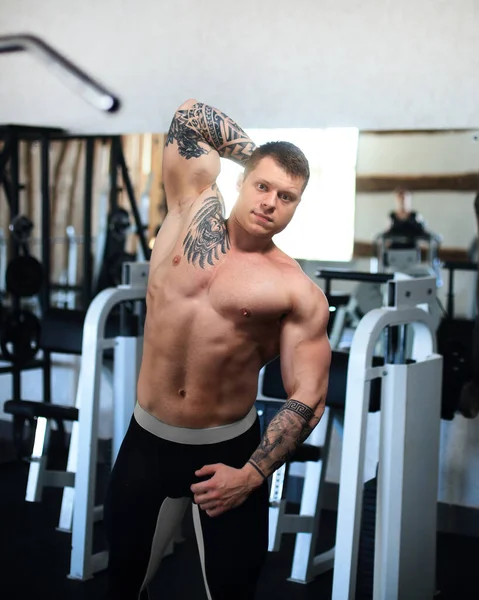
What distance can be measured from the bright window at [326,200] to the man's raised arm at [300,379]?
196cm

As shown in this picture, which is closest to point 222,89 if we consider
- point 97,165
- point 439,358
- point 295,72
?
point 295,72

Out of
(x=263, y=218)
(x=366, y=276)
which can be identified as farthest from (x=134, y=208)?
(x=263, y=218)

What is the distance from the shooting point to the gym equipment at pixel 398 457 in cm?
255

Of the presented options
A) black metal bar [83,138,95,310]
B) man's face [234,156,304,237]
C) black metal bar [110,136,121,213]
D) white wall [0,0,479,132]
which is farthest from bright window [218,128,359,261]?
man's face [234,156,304,237]

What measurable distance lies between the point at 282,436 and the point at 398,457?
3.34ft

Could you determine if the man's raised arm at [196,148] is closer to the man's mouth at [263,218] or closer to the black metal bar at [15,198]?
the man's mouth at [263,218]

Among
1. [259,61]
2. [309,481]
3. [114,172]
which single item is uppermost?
[259,61]

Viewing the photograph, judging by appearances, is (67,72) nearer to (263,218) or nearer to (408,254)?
(408,254)

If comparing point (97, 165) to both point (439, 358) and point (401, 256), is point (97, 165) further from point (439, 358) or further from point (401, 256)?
point (439, 358)

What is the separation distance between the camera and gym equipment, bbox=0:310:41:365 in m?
4.29

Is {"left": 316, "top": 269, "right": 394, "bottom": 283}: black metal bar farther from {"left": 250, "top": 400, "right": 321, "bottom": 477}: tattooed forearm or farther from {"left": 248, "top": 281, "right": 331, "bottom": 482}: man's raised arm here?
{"left": 250, "top": 400, "right": 321, "bottom": 477}: tattooed forearm

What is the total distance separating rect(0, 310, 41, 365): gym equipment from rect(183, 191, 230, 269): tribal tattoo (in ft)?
8.37

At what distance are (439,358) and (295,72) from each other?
5.27 feet

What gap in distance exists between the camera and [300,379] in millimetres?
1812
